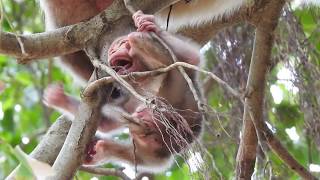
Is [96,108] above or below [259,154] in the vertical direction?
below

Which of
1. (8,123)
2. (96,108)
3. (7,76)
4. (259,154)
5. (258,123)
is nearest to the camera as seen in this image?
(96,108)

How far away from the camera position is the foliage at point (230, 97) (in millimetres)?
3586

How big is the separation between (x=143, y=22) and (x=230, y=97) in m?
1.62

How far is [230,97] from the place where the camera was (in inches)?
170

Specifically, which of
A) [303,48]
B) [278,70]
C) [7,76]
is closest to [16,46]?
[303,48]

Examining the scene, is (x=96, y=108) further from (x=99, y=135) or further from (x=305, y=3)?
(x=305, y=3)

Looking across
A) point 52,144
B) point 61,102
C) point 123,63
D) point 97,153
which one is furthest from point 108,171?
point 123,63

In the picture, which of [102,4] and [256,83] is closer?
[256,83]

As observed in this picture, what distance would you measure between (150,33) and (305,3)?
1260mm

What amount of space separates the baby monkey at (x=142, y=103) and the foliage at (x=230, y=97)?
153mm

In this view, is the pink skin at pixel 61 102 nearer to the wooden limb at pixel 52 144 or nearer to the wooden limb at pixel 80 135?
the wooden limb at pixel 52 144

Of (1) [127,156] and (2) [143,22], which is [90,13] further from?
(2) [143,22]

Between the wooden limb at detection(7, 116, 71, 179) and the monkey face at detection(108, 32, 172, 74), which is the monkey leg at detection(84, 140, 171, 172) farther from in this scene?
the monkey face at detection(108, 32, 172, 74)

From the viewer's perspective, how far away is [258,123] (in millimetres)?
2871
